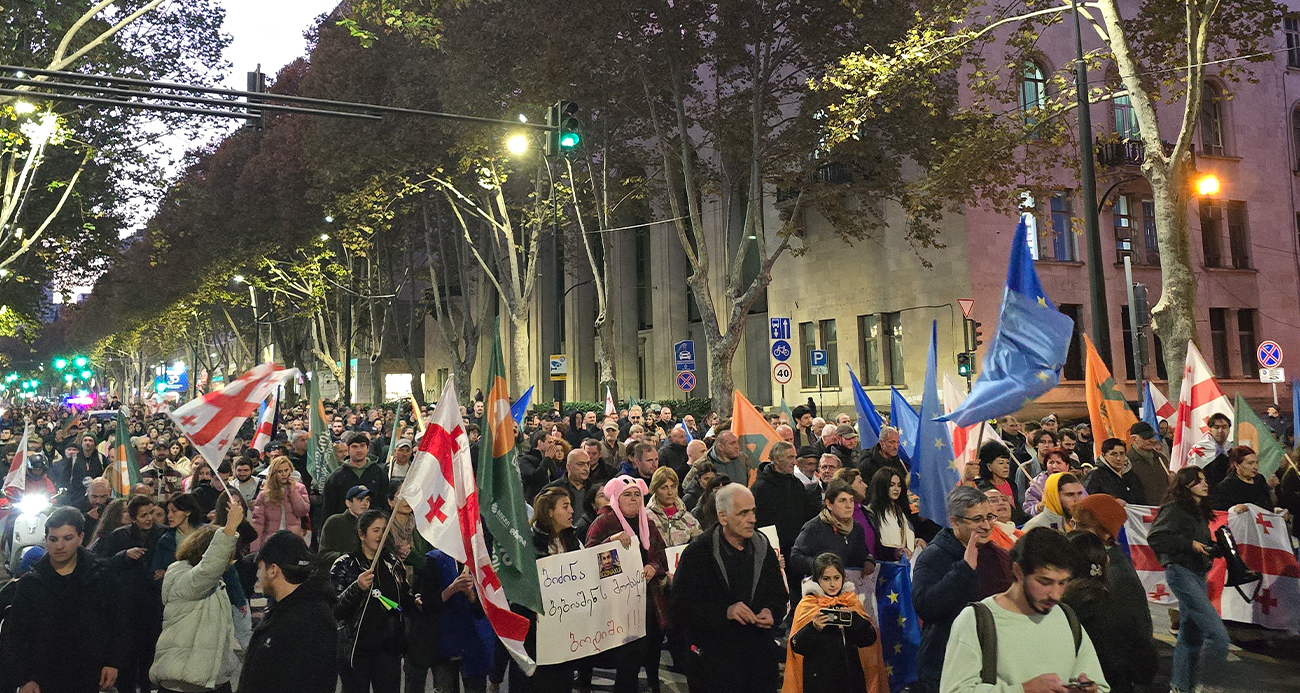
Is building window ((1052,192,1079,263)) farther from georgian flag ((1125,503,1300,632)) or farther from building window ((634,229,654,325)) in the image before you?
georgian flag ((1125,503,1300,632))

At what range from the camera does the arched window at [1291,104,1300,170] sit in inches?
1351

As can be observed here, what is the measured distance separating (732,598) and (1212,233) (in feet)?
108

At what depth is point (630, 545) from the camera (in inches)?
265

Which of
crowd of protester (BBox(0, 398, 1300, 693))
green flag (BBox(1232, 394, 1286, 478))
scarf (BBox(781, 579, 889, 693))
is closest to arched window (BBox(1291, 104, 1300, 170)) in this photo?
green flag (BBox(1232, 394, 1286, 478))

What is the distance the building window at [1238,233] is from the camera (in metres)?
33.3

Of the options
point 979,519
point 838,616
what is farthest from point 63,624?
point 979,519

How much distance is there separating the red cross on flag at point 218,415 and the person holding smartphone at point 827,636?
4466 millimetres

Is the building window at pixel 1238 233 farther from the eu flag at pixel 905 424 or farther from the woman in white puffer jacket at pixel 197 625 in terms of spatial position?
the woman in white puffer jacket at pixel 197 625

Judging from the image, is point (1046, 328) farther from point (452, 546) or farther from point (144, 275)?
point (144, 275)

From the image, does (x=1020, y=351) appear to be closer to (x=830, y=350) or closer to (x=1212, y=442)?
(x=1212, y=442)

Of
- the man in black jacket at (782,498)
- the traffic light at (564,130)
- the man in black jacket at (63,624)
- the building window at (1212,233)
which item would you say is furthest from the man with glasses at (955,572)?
the building window at (1212,233)

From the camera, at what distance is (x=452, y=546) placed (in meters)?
6.05

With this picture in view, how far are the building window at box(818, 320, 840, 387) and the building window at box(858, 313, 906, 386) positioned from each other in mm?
1150

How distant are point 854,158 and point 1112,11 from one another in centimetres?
1060
